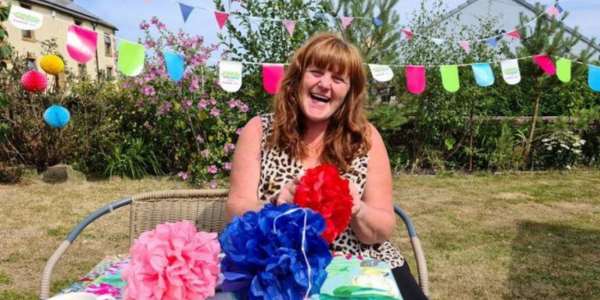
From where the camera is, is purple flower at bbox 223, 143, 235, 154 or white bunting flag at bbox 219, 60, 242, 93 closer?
white bunting flag at bbox 219, 60, 242, 93

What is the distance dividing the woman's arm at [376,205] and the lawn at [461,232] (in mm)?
1431

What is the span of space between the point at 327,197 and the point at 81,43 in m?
2.75

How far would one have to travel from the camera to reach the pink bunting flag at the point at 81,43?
3.30 meters

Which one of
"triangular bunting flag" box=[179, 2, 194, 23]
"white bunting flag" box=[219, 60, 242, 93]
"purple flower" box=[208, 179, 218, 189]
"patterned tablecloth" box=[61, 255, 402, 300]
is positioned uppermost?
"triangular bunting flag" box=[179, 2, 194, 23]

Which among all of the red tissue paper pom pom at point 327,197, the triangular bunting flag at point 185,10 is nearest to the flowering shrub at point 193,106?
the triangular bunting flag at point 185,10

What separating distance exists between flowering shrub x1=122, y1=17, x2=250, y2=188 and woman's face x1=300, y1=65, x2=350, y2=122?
3812 mm

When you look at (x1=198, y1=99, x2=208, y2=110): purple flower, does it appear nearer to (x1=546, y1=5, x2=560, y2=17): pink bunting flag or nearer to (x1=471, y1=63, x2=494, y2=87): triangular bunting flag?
(x1=471, y1=63, x2=494, y2=87): triangular bunting flag

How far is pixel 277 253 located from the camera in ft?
3.54

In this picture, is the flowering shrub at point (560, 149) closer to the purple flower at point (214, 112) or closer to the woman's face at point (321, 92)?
the purple flower at point (214, 112)

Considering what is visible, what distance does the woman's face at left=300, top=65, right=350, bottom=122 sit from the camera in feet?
6.17

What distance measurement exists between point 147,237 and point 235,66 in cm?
336

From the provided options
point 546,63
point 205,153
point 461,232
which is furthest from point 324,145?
point 546,63

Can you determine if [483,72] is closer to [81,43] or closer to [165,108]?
[165,108]

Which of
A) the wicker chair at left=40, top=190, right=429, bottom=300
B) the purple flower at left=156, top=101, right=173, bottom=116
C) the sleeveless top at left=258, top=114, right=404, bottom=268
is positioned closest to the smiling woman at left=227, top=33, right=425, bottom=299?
the sleeveless top at left=258, top=114, right=404, bottom=268
